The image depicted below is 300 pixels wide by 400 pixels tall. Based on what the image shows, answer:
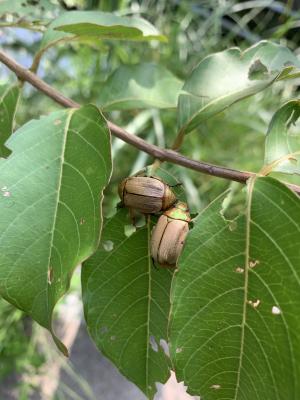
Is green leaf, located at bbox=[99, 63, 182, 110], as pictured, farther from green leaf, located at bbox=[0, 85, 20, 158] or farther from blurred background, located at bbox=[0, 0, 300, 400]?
blurred background, located at bbox=[0, 0, 300, 400]

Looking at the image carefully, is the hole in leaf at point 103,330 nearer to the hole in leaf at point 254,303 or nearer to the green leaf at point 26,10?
the hole in leaf at point 254,303

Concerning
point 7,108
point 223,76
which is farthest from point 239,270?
point 7,108

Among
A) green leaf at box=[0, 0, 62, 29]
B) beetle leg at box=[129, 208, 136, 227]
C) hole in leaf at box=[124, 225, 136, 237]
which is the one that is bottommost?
hole in leaf at box=[124, 225, 136, 237]

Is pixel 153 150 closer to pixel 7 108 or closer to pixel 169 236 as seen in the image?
pixel 169 236

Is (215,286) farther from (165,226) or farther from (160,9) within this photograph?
(160,9)

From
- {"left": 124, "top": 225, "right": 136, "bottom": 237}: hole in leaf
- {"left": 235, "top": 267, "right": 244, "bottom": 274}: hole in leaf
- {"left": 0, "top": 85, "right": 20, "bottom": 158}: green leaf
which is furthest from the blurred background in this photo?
{"left": 235, "top": 267, "right": 244, "bottom": 274}: hole in leaf

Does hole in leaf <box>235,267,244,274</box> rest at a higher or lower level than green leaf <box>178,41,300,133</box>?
lower

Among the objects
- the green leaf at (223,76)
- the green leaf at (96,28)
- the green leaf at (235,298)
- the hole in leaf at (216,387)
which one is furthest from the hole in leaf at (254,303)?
the green leaf at (96,28)
